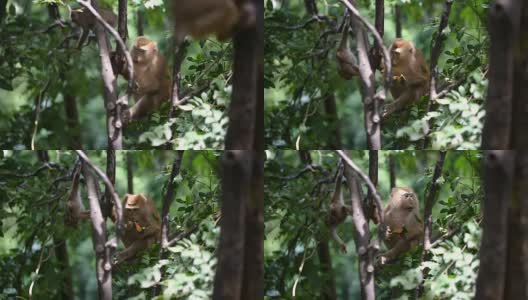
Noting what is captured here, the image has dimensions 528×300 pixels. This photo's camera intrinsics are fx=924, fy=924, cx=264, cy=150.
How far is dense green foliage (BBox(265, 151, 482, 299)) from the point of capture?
3.13 metres

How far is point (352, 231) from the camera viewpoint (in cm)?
315

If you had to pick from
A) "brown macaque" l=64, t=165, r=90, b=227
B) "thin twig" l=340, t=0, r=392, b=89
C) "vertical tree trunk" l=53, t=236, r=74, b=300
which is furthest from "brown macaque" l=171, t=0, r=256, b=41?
"vertical tree trunk" l=53, t=236, r=74, b=300

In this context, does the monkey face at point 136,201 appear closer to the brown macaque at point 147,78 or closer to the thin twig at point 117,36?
the brown macaque at point 147,78

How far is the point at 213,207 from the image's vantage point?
319 centimetres

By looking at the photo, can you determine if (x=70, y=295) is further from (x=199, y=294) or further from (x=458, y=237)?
(x=458, y=237)

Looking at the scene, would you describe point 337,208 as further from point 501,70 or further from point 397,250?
point 501,70

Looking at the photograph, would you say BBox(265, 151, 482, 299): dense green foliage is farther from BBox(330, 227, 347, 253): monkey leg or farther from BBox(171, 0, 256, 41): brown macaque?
BBox(171, 0, 256, 41): brown macaque

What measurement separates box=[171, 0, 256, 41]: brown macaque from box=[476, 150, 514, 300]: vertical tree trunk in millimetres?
1013

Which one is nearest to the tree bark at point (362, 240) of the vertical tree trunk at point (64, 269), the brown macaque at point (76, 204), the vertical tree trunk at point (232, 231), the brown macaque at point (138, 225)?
the vertical tree trunk at point (232, 231)

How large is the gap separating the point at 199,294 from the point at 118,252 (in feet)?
1.12

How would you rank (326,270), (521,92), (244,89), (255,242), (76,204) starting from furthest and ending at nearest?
(76,204), (326,270), (521,92), (255,242), (244,89)

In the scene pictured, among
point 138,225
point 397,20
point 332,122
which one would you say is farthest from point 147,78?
point 397,20

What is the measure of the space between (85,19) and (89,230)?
745 mm

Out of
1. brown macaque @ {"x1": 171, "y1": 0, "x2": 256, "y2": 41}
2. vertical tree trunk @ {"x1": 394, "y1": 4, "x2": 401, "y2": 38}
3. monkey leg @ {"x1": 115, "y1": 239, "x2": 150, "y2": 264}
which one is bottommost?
monkey leg @ {"x1": 115, "y1": 239, "x2": 150, "y2": 264}
